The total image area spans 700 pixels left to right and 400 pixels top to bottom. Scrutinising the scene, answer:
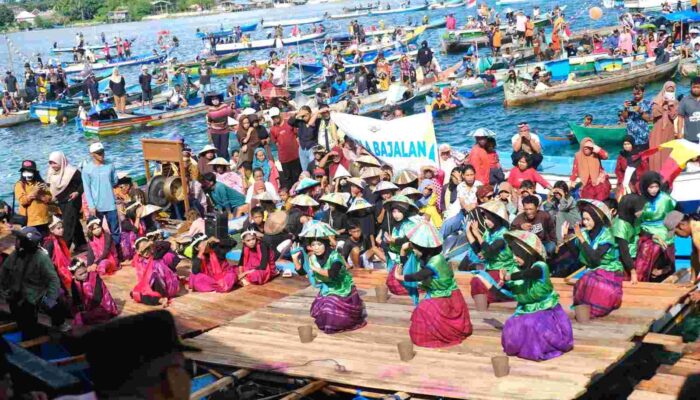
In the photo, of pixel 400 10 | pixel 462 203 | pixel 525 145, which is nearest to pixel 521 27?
pixel 525 145

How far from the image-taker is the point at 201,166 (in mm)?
17875

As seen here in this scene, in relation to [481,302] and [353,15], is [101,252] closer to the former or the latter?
[481,302]

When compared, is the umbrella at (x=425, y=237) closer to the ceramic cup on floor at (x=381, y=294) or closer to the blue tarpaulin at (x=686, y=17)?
the ceramic cup on floor at (x=381, y=294)

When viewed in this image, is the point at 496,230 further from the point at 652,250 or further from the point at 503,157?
the point at 503,157

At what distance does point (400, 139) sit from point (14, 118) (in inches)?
1237

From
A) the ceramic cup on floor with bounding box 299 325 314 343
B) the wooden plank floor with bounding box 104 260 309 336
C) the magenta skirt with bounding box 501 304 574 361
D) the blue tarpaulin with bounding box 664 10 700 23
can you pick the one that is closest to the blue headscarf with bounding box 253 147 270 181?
the wooden plank floor with bounding box 104 260 309 336

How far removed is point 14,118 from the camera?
42.8 meters

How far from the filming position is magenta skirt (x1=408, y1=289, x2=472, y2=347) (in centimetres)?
952

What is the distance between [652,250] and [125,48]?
195ft

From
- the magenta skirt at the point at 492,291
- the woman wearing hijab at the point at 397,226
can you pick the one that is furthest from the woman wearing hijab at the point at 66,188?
the magenta skirt at the point at 492,291

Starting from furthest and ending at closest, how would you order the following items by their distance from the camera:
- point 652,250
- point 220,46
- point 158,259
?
point 220,46, point 158,259, point 652,250

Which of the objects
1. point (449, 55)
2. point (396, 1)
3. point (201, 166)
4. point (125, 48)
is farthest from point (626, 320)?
point (396, 1)

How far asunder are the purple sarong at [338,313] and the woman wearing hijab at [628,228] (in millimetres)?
3168

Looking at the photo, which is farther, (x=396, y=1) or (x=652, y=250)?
(x=396, y=1)
